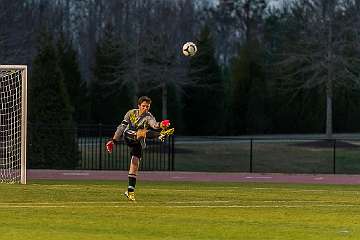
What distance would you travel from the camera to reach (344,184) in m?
27.7

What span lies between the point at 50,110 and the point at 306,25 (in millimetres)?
17373

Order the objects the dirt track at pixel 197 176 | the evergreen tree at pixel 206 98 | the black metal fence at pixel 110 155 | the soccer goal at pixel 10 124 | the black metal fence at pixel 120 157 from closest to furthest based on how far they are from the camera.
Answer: the soccer goal at pixel 10 124 → the dirt track at pixel 197 176 → the black metal fence at pixel 110 155 → the black metal fence at pixel 120 157 → the evergreen tree at pixel 206 98

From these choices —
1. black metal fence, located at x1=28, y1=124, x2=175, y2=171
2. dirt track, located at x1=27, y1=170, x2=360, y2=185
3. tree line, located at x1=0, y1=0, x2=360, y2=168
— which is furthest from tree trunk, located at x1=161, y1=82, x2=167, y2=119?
dirt track, located at x1=27, y1=170, x2=360, y2=185

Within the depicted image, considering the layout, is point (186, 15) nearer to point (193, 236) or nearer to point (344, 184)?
point (344, 184)

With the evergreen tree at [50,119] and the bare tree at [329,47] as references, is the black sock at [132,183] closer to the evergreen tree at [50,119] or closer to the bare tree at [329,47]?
the evergreen tree at [50,119]

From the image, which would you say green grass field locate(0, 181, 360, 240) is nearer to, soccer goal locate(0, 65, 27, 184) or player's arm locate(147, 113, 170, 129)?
player's arm locate(147, 113, 170, 129)

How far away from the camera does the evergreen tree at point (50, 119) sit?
32750 mm

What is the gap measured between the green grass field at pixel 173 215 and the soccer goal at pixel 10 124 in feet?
14.4

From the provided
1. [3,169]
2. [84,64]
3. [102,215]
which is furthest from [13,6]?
[102,215]

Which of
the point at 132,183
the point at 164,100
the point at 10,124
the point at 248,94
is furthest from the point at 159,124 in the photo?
the point at 248,94

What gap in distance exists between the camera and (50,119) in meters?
33.1

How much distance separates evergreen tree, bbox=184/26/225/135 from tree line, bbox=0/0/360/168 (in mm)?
54

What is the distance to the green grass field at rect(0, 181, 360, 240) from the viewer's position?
13125 millimetres

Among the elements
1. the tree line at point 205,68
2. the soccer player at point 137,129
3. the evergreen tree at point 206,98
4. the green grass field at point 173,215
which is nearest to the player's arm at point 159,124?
the soccer player at point 137,129
